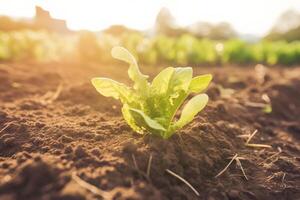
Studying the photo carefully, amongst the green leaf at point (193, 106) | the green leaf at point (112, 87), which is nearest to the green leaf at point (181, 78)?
the green leaf at point (193, 106)

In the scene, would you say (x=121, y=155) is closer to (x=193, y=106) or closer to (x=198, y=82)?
(x=193, y=106)

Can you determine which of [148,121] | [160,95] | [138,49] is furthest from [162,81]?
[138,49]

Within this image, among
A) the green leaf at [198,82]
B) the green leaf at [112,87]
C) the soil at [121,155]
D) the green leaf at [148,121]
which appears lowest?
the soil at [121,155]

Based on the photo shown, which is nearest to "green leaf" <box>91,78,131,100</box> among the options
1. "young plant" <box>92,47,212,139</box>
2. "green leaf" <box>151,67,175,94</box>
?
"young plant" <box>92,47,212,139</box>

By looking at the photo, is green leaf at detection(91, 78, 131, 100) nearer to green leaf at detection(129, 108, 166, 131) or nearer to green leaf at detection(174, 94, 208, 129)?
green leaf at detection(129, 108, 166, 131)

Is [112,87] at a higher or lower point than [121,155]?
higher

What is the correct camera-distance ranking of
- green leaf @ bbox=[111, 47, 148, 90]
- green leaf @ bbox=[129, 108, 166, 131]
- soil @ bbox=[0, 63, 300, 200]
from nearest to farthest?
soil @ bbox=[0, 63, 300, 200] → green leaf @ bbox=[129, 108, 166, 131] → green leaf @ bbox=[111, 47, 148, 90]

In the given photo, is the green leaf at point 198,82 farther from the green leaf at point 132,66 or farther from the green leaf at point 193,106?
the green leaf at point 132,66
